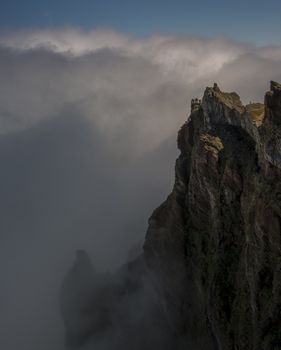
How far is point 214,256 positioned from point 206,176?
12482 millimetres

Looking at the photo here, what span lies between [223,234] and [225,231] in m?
0.62

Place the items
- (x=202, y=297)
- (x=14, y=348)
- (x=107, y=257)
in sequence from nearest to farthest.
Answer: (x=202, y=297) → (x=14, y=348) → (x=107, y=257)

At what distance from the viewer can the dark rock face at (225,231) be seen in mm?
60125

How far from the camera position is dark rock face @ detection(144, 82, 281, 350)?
60125mm

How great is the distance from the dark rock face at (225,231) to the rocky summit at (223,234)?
146 mm

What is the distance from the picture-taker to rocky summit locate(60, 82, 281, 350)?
60.2m

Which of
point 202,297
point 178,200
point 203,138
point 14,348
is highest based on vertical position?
point 203,138

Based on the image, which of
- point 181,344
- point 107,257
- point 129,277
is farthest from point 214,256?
point 107,257

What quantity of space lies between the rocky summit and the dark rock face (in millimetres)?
146

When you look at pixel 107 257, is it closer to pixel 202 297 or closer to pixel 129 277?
pixel 129 277

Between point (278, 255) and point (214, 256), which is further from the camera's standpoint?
point (214, 256)

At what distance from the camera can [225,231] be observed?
73.2 m

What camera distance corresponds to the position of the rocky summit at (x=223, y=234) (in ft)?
198

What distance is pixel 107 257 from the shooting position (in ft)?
562
